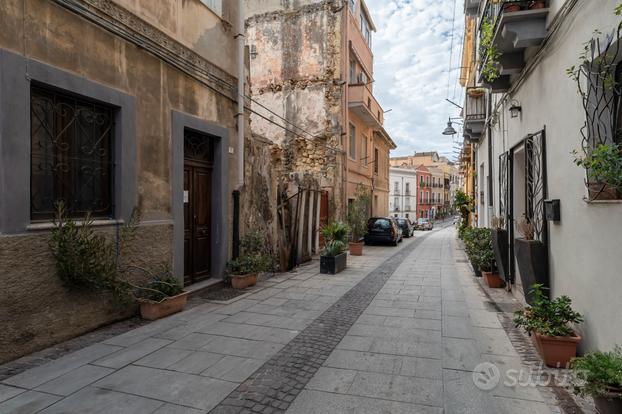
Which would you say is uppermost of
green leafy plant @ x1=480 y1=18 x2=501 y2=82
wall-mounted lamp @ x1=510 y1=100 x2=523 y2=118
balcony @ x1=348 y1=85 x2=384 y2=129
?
balcony @ x1=348 y1=85 x2=384 y2=129

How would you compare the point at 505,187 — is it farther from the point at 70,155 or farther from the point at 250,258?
the point at 70,155

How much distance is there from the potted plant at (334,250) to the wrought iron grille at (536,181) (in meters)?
4.80

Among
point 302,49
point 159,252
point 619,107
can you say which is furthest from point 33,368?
point 302,49

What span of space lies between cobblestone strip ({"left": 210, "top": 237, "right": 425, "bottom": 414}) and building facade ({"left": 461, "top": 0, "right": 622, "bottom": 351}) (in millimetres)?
2682

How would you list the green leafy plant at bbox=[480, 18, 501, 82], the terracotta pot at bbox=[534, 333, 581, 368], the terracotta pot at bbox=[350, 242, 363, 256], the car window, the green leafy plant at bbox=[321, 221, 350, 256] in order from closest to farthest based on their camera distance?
the terracotta pot at bbox=[534, 333, 581, 368] → the green leafy plant at bbox=[480, 18, 501, 82] → the green leafy plant at bbox=[321, 221, 350, 256] → the terracotta pot at bbox=[350, 242, 363, 256] → the car window

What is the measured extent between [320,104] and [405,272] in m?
8.56

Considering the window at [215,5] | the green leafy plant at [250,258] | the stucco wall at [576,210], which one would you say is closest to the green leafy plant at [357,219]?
the green leafy plant at [250,258]

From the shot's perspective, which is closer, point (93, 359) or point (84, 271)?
point (93, 359)

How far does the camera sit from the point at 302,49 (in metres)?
16.2

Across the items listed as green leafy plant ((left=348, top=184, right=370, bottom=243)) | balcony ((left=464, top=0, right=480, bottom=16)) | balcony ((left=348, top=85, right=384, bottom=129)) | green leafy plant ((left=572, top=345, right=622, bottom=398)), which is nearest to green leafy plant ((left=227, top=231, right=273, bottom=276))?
green leafy plant ((left=572, top=345, right=622, bottom=398))

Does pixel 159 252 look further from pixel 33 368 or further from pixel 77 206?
pixel 33 368

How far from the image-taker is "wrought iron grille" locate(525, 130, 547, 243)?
5.16 meters

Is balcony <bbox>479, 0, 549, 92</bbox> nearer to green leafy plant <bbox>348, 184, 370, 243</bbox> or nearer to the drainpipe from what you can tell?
the drainpipe

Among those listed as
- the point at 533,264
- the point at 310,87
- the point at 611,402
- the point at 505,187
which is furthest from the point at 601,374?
the point at 310,87
